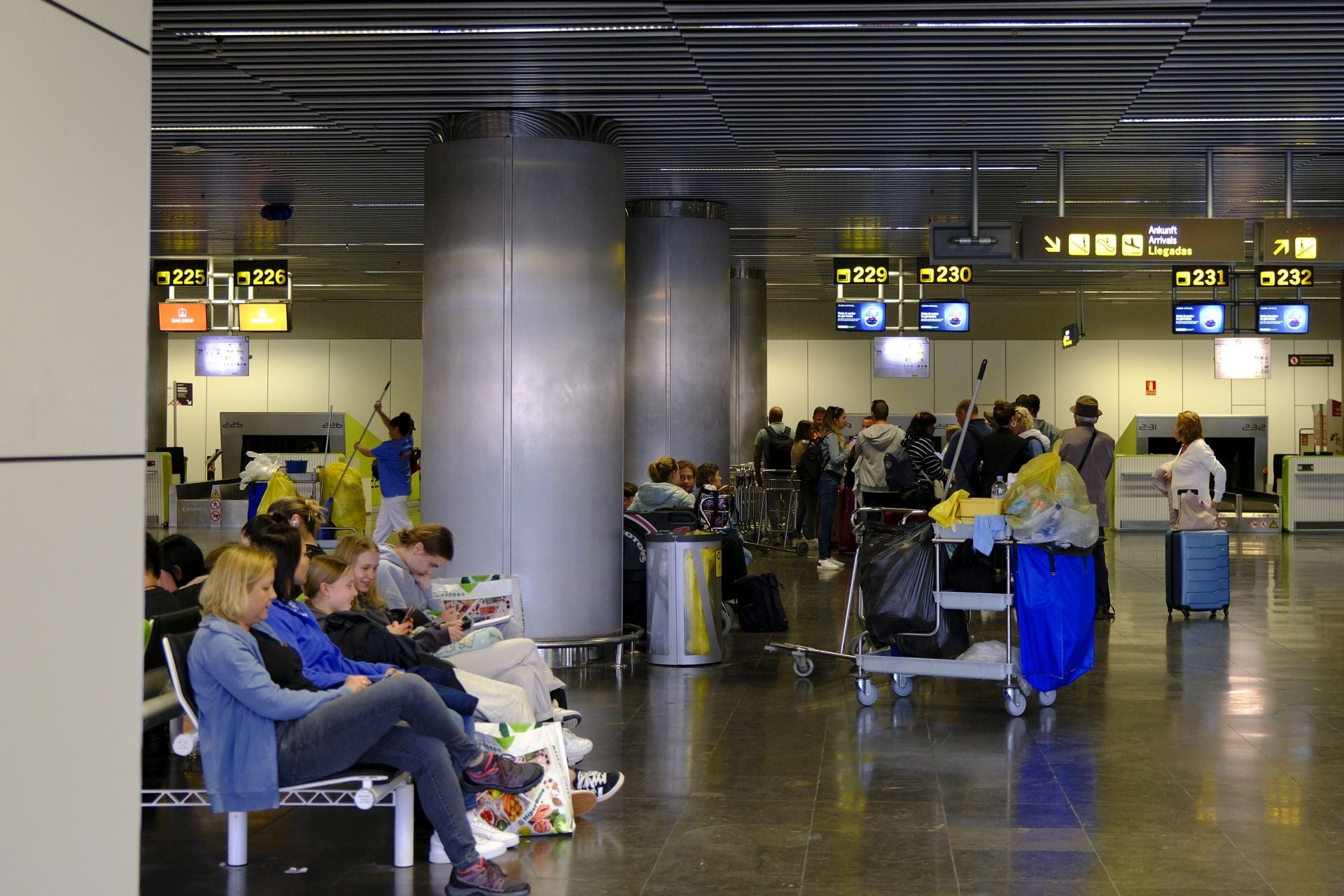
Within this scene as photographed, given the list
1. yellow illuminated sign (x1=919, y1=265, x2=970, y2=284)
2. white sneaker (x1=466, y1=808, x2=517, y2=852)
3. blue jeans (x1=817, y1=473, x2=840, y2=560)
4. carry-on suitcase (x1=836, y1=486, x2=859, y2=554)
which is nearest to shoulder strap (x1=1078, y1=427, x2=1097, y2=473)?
yellow illuminated sign (x1=919, y1=265, x2=970, y2=284)

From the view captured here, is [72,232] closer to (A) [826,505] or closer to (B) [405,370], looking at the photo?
(A) [826,505]

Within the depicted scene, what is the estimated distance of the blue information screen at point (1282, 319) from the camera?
17.8 m

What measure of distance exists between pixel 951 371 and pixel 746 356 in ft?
26.2

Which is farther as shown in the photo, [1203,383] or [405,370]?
[405,370]

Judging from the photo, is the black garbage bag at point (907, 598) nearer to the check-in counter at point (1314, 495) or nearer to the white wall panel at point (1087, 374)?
the check-in counter at point (1314, 495)

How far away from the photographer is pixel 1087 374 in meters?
27.0

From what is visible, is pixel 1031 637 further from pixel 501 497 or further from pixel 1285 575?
pixel 1285 575

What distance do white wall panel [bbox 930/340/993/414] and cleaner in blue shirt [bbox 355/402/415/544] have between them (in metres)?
15.5

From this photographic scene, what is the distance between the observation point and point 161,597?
225 inches

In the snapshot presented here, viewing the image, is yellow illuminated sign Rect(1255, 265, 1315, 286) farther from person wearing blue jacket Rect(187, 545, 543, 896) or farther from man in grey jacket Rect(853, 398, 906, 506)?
person wearing blue jacket Rect(187, 545, 543, 896)

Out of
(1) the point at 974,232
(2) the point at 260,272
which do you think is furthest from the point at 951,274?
(2) the point at 260,272

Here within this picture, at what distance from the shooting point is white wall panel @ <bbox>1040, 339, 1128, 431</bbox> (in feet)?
88.5

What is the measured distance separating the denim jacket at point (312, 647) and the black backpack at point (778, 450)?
1346 centimetres

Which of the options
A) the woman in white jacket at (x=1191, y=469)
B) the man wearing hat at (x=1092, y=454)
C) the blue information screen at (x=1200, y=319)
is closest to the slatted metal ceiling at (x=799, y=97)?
the man wearing hat at (x=1092, y=454)
